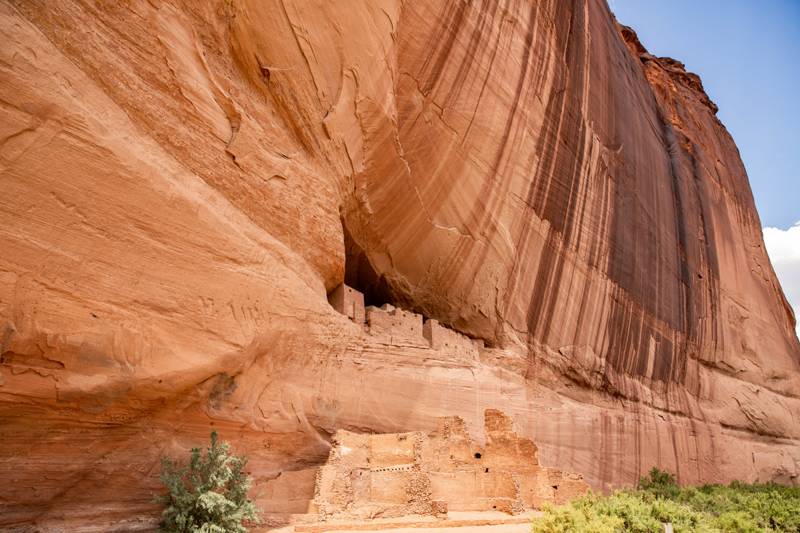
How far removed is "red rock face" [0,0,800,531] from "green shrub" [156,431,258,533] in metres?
0.56

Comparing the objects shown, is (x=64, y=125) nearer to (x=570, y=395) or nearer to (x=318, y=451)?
(x=318, y=451)

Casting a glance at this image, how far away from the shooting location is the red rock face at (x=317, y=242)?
7.01 metres

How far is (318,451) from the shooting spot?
9.92m

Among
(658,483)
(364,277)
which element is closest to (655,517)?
(364,277)

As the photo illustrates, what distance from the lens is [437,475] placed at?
1023cm

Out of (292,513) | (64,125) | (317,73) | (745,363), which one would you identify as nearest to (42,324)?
(64,125)

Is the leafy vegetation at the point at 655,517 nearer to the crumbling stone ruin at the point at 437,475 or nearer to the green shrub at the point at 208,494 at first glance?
the crumbling stone ruin at the point at 437,475

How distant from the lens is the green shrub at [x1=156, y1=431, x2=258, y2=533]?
733cm

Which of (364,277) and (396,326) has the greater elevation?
(364,277)

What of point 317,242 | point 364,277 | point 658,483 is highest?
point 364,277

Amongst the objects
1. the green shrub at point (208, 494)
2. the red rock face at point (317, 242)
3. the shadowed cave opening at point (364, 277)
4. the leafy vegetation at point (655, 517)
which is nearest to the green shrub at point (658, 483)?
the red rock face at point (317, 242)

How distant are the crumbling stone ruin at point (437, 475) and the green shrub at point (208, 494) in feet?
4.14

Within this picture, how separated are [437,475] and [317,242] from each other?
4.56 meters

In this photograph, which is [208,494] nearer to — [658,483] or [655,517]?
[655,517]
